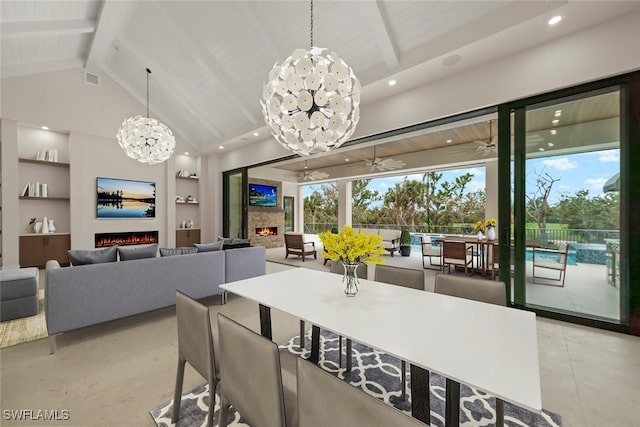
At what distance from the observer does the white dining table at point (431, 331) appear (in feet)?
2.84

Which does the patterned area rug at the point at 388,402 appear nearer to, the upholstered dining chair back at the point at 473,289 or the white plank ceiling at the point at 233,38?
the upholstered dining chair back at the point at 473,289

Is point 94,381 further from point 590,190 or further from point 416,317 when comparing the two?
point 590,190

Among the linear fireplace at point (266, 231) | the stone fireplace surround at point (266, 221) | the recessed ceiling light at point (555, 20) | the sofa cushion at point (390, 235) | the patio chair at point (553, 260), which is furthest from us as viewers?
the linear fireplace at point (266, 231)

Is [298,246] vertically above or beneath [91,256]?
beneath

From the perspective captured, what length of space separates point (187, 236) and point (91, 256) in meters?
5.45

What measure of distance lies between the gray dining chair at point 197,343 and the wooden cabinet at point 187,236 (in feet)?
22.9

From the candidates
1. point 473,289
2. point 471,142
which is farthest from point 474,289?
point 471,142

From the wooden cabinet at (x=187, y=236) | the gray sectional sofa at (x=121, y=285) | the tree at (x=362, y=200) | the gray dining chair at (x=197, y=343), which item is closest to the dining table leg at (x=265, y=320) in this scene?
the gray dining chair at (x=197, y=343)

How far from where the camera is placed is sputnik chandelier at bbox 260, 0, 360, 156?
5.82 ft

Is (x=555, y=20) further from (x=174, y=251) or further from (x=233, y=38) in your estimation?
(x=174, y=251)

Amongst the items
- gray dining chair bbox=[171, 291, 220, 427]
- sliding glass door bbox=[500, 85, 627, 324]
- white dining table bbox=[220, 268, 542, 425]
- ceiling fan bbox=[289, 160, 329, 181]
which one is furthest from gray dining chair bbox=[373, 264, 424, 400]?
ceiling fan bbox=[289, 160, 329, 181]

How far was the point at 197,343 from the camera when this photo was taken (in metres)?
1.34

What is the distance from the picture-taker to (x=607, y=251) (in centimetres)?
279

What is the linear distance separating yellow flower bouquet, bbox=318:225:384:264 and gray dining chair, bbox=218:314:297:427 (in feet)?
2.46
